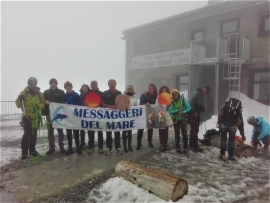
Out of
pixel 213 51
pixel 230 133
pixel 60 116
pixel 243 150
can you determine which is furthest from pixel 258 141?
pixel 213 51

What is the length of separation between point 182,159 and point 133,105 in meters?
2.03

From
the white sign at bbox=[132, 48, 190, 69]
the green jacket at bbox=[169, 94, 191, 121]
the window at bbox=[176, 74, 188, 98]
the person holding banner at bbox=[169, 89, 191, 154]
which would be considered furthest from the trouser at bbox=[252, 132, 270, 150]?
the window at bbox=[176, 74, 188, 98]

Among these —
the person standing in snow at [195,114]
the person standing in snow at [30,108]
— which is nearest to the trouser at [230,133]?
the person standing in snow at [195,114]

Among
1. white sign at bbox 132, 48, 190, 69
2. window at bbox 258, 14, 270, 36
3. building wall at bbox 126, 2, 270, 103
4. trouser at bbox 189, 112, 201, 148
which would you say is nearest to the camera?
trouser at bbox 189, 112, 201, 148

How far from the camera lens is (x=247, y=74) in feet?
39.8

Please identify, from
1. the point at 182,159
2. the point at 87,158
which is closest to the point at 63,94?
the point at 87,158

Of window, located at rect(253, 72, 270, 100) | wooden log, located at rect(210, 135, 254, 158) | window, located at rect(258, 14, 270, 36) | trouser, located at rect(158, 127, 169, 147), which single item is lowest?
wooden log, located at rect(210, 135, 254, 158)

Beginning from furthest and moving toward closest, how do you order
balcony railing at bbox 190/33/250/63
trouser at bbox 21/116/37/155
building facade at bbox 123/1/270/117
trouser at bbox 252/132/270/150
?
1. building facade at bbox 123/1/270/117
2. balcony railing at bbox 190/33/250/63
3. trouser at bbox 252/132/270/150
4. trouser at bbox 21/116/37/155

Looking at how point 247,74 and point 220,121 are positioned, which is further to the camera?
point 247,74

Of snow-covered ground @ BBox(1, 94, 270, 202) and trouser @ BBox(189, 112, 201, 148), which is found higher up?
trouser @ BBox(189, 112, 201, 148)

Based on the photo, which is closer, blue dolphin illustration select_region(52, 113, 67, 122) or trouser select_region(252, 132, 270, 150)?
blue dolphin illustration select_region(52, 113, 67, 122)

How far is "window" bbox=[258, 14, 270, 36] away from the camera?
11.5 m

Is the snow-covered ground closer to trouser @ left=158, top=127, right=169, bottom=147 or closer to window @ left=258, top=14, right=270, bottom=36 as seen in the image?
trouser @ left=158, top=127, right=169, bottom=147

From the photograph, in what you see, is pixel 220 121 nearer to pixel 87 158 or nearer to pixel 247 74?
pixel 87 158
